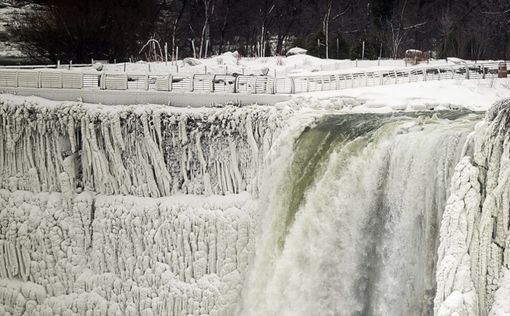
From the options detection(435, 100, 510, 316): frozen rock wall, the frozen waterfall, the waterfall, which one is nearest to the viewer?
detection(435, 100, 510, 316): frozen rock wall

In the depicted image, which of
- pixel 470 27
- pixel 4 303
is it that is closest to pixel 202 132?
pixel 4 303

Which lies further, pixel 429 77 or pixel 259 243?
pixel 429 77

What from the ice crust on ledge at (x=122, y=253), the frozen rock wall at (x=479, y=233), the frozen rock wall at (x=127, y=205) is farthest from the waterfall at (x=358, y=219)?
the frozen rock wall at (x=127, y=205)

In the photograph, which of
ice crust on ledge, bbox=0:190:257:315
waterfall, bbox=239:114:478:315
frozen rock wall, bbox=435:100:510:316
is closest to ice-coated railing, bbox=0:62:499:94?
ice crust on ledge, bbox=0:190:257:315

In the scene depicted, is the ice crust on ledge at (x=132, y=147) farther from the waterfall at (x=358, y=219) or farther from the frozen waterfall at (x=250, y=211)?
the waterfall at (x=358, y=219)

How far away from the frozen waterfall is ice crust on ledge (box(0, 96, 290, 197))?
4cm

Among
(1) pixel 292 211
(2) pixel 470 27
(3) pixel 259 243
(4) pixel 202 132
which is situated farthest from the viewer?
(2) pixel 470 27

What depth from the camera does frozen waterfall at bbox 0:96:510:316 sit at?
13641 mm

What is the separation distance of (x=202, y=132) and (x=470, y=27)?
29286 mm

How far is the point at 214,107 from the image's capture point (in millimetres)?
23516

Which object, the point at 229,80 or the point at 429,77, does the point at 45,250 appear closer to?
the point at 229,80

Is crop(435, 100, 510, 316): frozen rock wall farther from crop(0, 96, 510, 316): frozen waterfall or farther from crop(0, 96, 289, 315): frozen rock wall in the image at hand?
crop(0, 96, 289, 315): frozen rock wall

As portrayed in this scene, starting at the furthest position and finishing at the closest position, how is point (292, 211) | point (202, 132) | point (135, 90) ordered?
point (135, 90), point (202, 132), point (292, 211)

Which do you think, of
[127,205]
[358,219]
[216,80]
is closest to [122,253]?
[127,205]
